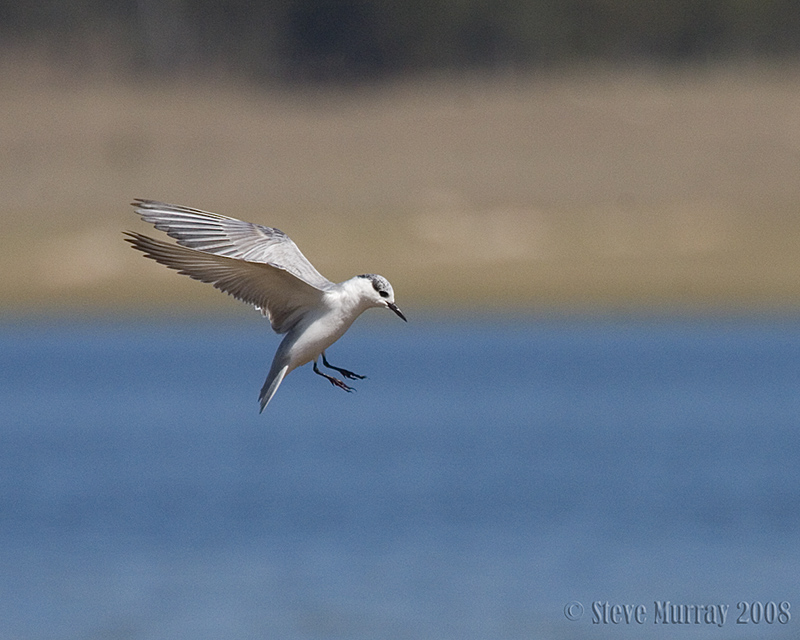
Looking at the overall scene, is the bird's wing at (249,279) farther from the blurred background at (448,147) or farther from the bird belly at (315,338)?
→ the blurred background at (448,147)

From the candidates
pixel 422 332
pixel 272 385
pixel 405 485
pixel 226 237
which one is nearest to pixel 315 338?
pixel 272 385

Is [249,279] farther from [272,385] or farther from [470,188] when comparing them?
[470,188]

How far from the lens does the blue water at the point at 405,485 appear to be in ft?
49.2

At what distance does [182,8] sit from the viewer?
43.5 metres

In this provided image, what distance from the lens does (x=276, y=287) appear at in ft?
25.7

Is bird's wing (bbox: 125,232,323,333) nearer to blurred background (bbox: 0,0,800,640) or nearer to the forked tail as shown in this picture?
the forked tail

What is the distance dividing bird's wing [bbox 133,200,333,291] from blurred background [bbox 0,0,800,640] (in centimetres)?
607

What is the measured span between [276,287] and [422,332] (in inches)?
1120

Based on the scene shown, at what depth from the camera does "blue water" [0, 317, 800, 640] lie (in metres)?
15.0

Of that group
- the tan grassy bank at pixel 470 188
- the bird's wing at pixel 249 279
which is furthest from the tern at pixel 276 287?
the tan grassy bank at pixel 470 188

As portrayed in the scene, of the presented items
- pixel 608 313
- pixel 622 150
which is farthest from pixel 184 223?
pixel 622 150

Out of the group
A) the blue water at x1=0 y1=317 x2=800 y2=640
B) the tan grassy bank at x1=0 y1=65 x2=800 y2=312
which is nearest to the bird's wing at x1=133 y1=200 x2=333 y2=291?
the blue water at x1=0 y1=317 x2=800 y2=640

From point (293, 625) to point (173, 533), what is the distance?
13.3 feet

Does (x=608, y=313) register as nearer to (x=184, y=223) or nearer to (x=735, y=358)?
(x=735, y=358)
